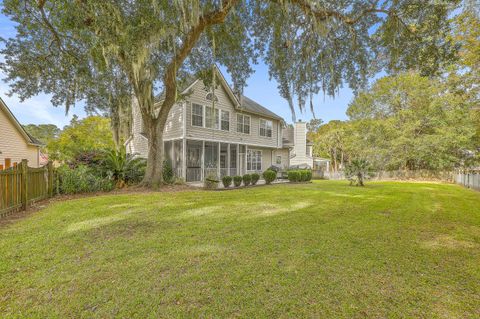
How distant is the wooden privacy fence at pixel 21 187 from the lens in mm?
5461

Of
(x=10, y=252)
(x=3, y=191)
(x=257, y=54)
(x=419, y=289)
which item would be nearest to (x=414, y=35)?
(x=257, y=54)

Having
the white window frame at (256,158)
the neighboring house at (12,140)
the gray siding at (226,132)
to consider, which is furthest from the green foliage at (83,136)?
the white window frame at (256,158)

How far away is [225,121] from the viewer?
16.1 meters

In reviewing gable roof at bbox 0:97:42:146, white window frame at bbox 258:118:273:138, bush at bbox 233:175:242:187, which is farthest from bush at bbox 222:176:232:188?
gable roof at bbox 0:97:42:146

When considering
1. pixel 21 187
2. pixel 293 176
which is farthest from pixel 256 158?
pixel 21 187

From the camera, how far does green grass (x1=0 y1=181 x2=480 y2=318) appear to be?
2168 millimetres

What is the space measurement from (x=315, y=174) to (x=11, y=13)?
2478 cm

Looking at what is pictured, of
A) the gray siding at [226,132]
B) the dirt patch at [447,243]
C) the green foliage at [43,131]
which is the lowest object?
the dirt patch at [447,243]

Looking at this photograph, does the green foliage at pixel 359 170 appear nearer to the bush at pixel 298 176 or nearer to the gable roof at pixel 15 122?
the bush at pixel 298 176

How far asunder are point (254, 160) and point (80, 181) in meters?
13.0

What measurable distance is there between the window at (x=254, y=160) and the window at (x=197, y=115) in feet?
19.4

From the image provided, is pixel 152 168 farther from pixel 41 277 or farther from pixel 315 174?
pixel 315 174

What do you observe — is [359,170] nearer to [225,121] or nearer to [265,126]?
[265,126]

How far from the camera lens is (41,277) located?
2.69m
